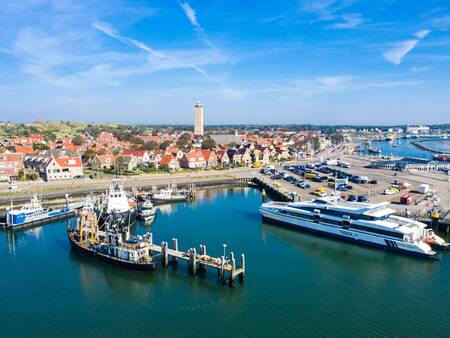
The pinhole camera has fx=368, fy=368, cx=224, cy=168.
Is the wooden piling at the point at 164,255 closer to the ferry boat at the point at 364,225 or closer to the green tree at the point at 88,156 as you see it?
the ferry boat at the point at 364,225

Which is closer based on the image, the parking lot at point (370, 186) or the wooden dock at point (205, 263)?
the wooden dock at point (205, 263)

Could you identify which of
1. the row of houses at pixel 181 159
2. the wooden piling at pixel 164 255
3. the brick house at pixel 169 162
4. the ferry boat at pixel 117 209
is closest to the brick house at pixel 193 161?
the row of houses at pixel 181 159

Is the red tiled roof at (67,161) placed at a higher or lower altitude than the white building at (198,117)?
lower

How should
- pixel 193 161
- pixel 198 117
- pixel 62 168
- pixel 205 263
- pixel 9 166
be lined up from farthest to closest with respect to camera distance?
pixel 198 117, pixel 193 161, pixel 62 168, pixel 9 166, pixel 205 263

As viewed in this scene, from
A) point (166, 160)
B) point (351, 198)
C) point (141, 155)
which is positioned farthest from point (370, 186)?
point (141, 155)

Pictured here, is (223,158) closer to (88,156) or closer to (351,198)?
(88,156)

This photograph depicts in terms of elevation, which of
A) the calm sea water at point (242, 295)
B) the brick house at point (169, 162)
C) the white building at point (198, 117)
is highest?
the white building at point (198, 117)

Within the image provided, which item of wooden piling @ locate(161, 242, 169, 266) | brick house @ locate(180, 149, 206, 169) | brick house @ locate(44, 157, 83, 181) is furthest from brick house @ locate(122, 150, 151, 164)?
wooden piling @ locate(161, 242, 169, 266)
